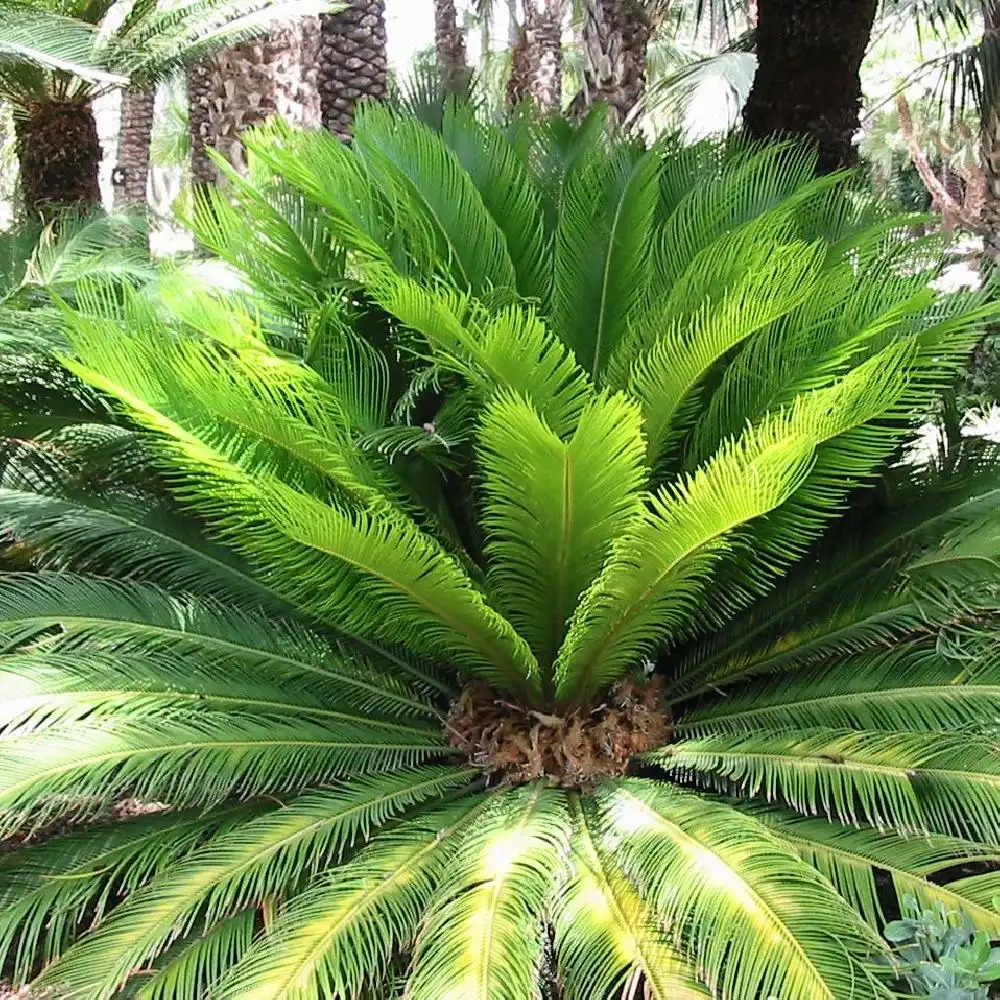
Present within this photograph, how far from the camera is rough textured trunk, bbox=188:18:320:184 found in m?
5.34

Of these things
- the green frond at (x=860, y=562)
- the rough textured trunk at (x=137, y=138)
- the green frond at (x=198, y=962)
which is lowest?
the green frond at (x=198, y=962)

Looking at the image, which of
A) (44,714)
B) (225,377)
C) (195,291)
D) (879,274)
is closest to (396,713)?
(44,714)

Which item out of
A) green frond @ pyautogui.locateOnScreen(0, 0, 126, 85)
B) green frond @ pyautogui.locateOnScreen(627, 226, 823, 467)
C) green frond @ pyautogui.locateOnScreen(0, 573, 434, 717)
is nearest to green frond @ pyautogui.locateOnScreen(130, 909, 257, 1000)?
green frond @ pyautogui.locateOnScreen(0, 573, 434, 717)

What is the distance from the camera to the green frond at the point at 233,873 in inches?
63.2

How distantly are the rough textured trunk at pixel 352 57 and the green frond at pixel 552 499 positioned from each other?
4775 millimetres

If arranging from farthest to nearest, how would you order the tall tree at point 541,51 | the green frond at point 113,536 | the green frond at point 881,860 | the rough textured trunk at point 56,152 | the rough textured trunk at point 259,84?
the tall tree at point 541,51
the rough textured trunk at point 259,84
the rough textured trunk at point 56,152
the green frond at point 113,536
the green frond at point 881,860

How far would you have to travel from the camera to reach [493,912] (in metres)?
1.51

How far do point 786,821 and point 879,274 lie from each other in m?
1.29

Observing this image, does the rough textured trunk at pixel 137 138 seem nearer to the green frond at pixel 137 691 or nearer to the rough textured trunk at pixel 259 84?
the rough textured trunk at pixel 259 84

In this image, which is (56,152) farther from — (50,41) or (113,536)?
(113,536)

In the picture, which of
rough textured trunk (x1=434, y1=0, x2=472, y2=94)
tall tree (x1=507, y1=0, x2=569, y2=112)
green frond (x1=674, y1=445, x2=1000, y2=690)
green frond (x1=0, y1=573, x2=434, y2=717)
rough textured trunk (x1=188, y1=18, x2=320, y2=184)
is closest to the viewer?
green frond (x1=0, y1=573, x2=434, y2=717)

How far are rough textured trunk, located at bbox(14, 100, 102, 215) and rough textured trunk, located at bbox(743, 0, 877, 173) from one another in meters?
3.06

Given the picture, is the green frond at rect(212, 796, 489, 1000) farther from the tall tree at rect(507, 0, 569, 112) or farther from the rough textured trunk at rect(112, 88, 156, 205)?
the rough textured trunk at rect(112, 88, 156, 205)

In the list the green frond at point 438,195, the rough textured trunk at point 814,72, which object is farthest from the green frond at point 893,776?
the rough textured trunk at point 814,72
